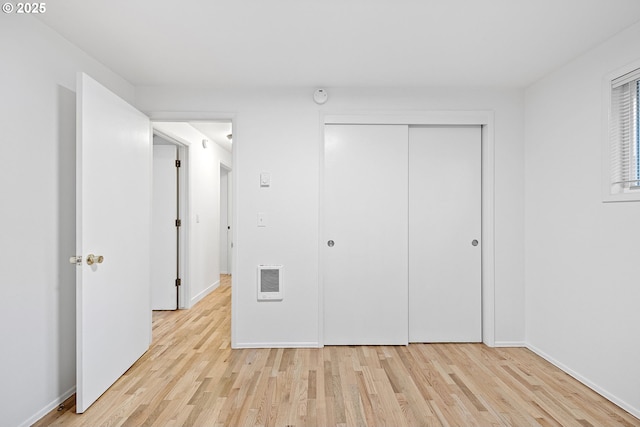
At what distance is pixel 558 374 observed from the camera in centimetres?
274

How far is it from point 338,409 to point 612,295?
6.32ft

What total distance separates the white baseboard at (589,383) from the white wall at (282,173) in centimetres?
37

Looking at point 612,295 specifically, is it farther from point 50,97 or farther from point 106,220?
point 50,97

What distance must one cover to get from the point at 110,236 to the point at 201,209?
2616 millimetres

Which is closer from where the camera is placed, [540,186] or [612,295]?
[612,295]

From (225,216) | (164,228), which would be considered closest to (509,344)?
(164,228)

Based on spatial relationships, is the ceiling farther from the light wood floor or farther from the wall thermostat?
the light wood floor

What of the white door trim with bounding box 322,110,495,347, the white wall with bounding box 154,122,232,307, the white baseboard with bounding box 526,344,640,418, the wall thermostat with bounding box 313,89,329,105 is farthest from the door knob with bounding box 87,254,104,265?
the white baseboard with bounding box 526,344,640,418

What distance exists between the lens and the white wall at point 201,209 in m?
4.62

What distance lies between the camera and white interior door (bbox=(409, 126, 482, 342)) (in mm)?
3402

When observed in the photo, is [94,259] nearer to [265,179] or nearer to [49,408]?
[49,408]

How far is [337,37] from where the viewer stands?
7.79 ft

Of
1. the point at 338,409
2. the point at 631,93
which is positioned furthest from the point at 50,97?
the point at 631,93

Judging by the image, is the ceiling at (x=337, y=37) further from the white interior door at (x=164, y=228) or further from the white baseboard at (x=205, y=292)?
the white baseboard at (x=205, y=292)
